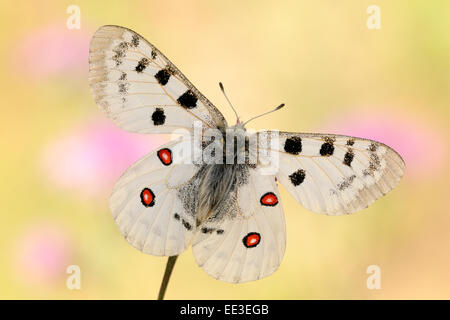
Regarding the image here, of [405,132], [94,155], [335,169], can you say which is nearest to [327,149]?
[335,169]

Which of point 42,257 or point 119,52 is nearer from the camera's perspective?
point 119,52

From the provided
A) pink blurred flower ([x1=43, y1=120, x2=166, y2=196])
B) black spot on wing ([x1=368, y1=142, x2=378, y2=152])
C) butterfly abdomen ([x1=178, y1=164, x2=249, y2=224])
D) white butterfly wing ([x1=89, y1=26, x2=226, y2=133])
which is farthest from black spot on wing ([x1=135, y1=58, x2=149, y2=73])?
pink blurred flower ([x1=43, y1=120, x2=166, y2=196])

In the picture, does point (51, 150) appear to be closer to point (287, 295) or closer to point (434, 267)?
point (287, 295)

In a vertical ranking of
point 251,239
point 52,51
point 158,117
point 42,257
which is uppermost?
point 52,51

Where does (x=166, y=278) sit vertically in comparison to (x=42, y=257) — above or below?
above

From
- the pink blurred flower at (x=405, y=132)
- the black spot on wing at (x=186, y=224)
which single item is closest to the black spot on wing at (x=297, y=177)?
the black spot on wing at (x=186, y=224)

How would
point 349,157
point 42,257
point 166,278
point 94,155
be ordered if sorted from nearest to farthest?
point 166,278 → point 349,157 → point 94,155 → point 42,257

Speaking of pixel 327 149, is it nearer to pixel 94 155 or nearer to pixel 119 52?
pixel 119 52
